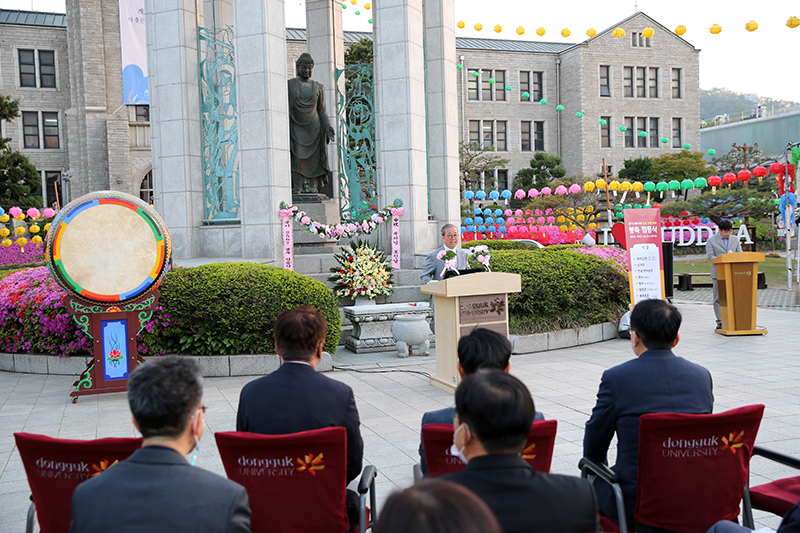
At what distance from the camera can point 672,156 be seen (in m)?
46.7

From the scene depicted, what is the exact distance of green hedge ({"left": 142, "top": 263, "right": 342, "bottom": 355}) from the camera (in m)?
8.45

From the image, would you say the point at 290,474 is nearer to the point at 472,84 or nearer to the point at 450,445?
the point at 450,445

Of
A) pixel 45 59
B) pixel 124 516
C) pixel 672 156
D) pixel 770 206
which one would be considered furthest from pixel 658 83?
pixel 124 516

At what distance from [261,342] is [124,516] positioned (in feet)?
21.8

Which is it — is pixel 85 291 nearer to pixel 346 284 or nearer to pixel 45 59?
pixel 346 284

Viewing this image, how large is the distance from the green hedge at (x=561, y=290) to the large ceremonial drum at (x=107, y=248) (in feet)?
18.4

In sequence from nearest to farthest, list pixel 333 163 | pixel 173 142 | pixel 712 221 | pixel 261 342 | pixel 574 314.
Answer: pixel 261 342
pixel 574 314
pixel 173 142
pixel 333 163
pixel 712 221

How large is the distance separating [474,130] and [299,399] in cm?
4773

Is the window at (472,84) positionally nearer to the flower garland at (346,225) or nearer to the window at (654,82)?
the window at (654,82)

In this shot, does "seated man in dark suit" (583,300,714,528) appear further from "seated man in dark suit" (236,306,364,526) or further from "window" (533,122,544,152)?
"window" (533,122,544,152)

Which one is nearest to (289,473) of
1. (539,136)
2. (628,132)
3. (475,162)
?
(475,162)

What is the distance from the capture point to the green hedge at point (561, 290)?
34.9 ft

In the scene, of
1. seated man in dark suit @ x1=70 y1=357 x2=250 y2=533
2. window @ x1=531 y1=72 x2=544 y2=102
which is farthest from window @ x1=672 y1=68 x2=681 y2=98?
seated man in dark suit @ x1=70 y1=357 x2=250 y2=533

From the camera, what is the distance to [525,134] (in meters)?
50.7
